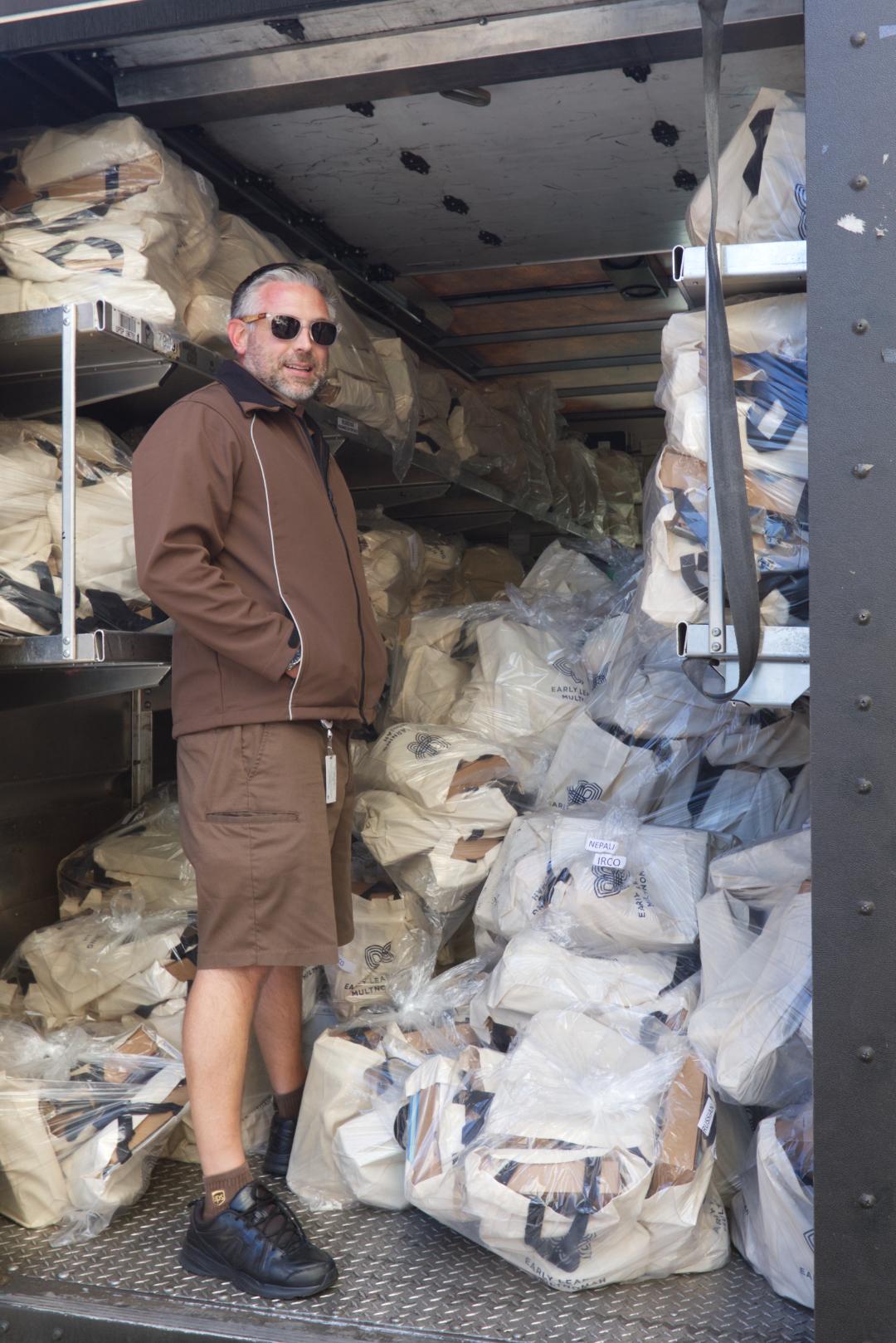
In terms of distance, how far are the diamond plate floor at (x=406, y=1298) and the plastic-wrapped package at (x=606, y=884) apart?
670 mm

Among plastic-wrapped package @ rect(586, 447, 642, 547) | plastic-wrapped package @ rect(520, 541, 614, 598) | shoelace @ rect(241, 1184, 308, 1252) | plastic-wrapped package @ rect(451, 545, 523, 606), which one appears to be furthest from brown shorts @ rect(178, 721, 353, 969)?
plastic-wrapped package @ rect(586, 447, 642, 547)

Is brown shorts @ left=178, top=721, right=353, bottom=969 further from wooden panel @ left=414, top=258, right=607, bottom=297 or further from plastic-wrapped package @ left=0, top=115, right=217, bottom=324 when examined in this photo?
wooden panel @ left=414, top=258, right=607, bottom=297

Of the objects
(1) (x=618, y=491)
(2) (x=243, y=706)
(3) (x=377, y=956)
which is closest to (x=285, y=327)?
(2) (x=243, y=706)

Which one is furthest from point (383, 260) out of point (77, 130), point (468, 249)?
point (77, 130)

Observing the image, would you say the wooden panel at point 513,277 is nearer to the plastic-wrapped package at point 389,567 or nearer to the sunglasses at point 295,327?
the plastic-wrapped package at point 389,567

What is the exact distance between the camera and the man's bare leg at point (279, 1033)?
2.87 meters

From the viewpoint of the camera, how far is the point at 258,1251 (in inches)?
90.0

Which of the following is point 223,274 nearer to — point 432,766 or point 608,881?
point 432,766

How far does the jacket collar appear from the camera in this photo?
104 inches

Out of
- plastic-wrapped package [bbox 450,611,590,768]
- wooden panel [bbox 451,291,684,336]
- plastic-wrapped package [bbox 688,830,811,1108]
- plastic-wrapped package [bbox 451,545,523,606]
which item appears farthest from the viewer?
plastic-wrapped package [bbox 451,545,523,606]

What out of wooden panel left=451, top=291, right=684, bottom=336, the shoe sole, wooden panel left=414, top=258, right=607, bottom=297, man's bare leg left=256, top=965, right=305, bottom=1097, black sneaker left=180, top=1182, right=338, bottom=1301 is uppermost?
wooden panel left=414, top=258, right=607, bottom=297

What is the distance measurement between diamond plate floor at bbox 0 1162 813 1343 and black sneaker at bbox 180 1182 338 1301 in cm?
3

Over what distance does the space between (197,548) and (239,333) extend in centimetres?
62

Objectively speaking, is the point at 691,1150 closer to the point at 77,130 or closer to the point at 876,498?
the point at 876,498
